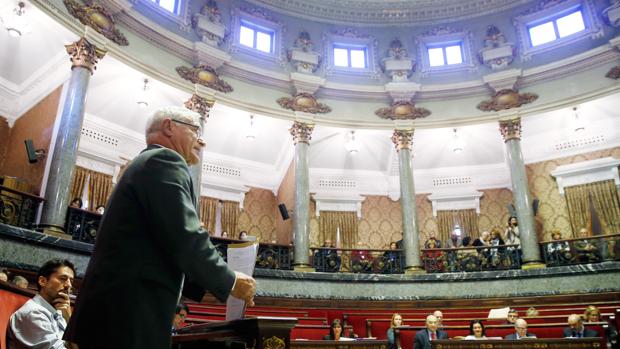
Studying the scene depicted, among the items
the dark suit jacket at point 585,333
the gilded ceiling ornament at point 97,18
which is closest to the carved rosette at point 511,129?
the dark suit jacket at point 585,333

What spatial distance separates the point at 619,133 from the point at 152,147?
16.6 metres

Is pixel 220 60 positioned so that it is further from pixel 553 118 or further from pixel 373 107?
pixel 553 118

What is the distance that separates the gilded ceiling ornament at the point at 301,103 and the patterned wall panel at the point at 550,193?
7.96m

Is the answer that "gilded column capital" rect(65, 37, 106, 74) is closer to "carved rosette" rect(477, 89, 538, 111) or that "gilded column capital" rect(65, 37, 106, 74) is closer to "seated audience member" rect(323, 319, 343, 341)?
"seated audience member" rect(323, 319, 343, 341)

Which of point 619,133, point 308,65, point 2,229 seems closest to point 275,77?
point 308,65

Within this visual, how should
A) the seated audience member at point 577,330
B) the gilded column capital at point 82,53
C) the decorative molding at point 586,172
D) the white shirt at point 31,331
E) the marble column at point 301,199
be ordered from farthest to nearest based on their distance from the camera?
the decorative molding at point 586,172 < the marble column at point 301,199 < the gilded column capital at point 82,53 < the seated audience member at point 577,330 < the white shirt at point 31,331

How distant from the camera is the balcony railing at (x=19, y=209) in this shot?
8.44m

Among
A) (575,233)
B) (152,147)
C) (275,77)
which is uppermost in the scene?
(275,77)

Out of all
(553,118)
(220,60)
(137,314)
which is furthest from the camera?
(553,118)

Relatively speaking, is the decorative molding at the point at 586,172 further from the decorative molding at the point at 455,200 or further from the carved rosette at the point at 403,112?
the carved rosette at the point at 403,112

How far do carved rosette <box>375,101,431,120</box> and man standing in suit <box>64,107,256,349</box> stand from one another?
42.9ft

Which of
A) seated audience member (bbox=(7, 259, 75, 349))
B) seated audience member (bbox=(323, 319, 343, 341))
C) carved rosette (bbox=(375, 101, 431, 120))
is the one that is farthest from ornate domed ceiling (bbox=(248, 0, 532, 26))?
seated audience member (bbox=(7, 259, 75, 349))

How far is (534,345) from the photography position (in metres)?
7.04

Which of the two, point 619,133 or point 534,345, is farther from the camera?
point 619,133
